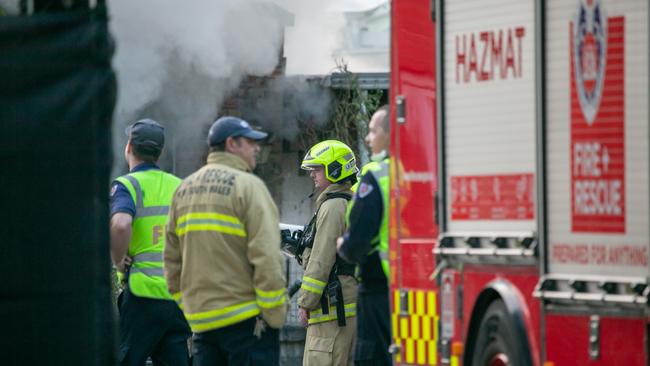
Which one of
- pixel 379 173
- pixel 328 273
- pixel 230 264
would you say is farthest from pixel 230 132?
pixel 328 273

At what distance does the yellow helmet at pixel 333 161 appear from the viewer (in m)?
8.20

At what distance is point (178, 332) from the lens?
7676 millimetres

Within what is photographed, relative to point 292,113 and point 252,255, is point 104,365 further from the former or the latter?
point 292,113

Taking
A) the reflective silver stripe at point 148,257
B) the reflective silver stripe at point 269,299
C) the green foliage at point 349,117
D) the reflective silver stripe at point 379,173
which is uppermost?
the green foliage at point 349,117

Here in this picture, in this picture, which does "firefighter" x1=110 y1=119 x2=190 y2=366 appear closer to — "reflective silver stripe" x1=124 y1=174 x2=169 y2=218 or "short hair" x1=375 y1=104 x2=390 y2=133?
"reflective silver stripe" x1=124 y1=174 x2=169 y2=218

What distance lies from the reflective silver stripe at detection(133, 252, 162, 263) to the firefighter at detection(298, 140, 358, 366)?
35.6 inches

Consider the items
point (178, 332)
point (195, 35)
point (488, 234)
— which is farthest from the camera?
point (195, 35)

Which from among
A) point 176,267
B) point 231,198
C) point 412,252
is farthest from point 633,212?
point 176,267

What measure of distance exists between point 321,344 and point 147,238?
1278 millimetres

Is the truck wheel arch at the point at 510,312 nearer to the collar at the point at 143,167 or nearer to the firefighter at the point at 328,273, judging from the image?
the firefighter at the point at 328,273

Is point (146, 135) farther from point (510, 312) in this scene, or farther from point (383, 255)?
point (510, 312)

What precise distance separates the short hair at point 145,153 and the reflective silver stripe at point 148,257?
0.54 m

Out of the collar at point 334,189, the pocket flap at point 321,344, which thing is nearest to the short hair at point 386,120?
the collar at point 334,189

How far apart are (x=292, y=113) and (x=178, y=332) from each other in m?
5.85
